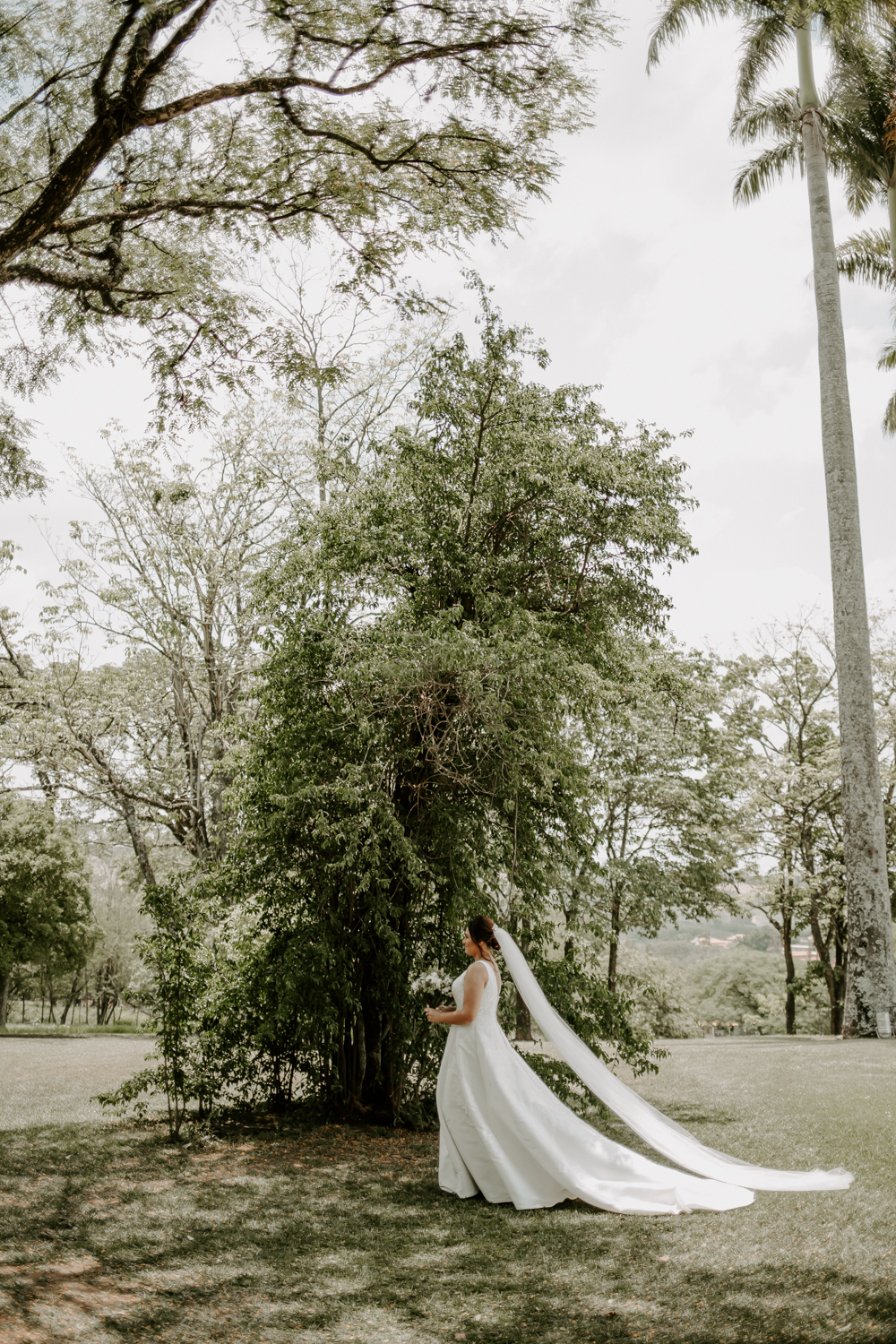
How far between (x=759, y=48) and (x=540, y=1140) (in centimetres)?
2231

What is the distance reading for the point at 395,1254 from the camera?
218 inches

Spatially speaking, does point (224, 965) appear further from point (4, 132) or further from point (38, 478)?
point (4, 132)

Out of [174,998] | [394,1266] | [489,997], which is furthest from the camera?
[174,998]

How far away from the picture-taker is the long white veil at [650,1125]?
21.2ft

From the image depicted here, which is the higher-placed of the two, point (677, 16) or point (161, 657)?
point (677, 16)

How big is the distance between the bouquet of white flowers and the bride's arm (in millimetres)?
2609

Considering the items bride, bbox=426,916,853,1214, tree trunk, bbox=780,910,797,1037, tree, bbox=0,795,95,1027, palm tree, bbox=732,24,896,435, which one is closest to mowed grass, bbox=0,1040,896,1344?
bride, bbox=426,916,853,1214

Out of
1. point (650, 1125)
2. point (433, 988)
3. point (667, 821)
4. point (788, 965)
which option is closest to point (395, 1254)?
point (650, 1125)

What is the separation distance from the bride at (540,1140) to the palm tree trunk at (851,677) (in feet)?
34.2

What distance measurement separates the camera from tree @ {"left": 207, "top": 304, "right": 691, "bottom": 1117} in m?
9.17

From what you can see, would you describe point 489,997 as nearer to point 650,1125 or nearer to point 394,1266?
point 650,1125

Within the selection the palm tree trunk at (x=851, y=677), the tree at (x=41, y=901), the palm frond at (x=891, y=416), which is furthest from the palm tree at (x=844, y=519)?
the tree at (x=41, y=901)

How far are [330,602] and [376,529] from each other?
0.96 meters

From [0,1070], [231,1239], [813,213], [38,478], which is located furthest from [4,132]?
[813,213]
